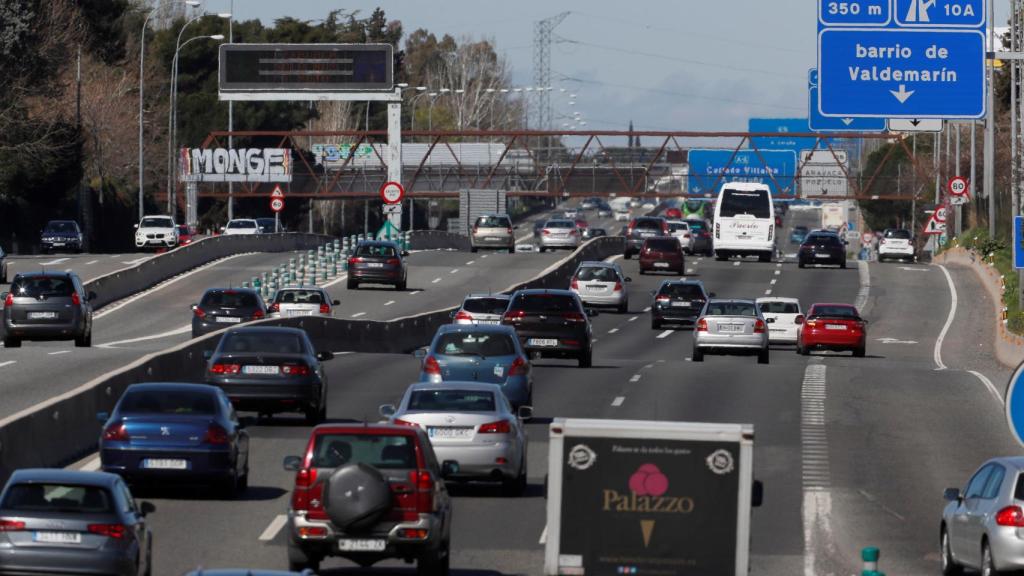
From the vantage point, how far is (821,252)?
3093 inches

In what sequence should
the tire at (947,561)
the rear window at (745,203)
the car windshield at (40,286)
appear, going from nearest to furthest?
the tire at (947,561)
the car windshield at (40,286)
the rear window at (745,203)

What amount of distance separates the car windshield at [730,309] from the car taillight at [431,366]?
48.1ft

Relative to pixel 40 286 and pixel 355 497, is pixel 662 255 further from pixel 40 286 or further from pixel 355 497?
pixel 355 497

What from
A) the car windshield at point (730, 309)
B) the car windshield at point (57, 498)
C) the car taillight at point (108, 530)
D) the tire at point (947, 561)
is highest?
the car windshield at point (730, 309)

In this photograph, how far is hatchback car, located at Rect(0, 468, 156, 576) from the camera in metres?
15.1

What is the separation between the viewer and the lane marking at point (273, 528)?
19516 mm

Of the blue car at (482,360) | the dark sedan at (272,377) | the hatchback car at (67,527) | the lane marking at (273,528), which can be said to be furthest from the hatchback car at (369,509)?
the blue car at (482,360)

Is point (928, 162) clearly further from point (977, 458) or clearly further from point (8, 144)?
point (977, 458)

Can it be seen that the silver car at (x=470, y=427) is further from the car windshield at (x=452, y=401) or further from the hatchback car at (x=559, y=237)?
the hatchback car at (x=559, y=237)

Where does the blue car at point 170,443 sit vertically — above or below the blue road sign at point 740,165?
below

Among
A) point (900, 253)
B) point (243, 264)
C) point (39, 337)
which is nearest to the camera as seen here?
point (39, 337)

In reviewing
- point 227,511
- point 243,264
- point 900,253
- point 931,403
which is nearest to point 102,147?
point 243,264

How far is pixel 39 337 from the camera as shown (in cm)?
4153

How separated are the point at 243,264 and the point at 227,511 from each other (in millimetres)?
56581
